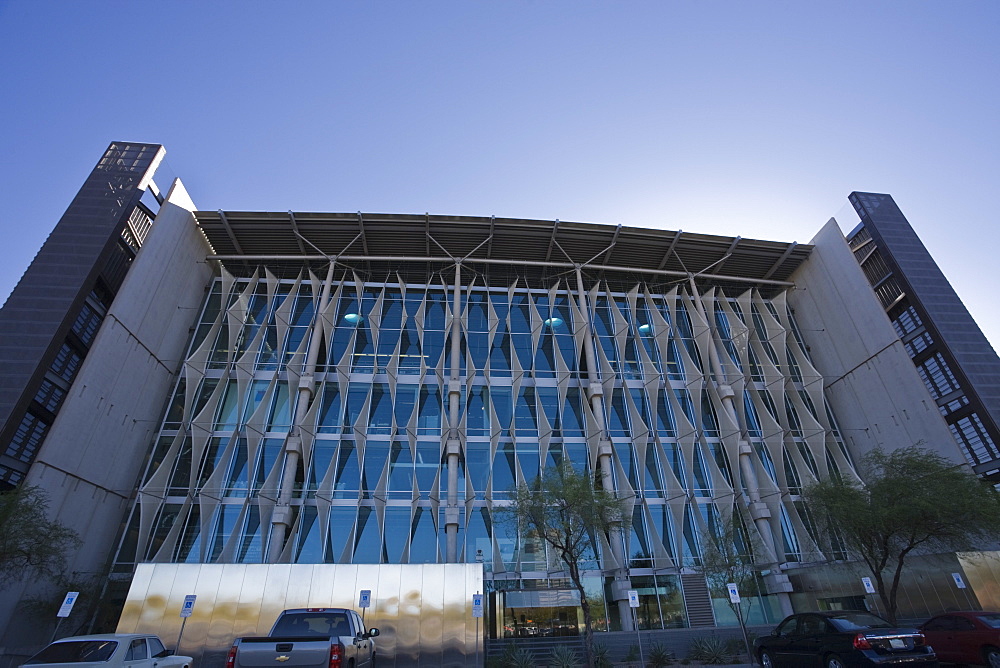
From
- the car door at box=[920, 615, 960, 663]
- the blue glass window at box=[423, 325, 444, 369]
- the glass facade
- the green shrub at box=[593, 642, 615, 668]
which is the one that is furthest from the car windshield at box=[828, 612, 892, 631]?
the blue glass window at box=[423, 325, 444, 369]

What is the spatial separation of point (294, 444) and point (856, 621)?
26.9 meters

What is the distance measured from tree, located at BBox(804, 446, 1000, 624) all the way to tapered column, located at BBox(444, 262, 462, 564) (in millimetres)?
17903

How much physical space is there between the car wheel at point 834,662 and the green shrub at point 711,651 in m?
10.2

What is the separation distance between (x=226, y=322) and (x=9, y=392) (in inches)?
516

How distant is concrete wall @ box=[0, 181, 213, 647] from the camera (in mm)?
24938

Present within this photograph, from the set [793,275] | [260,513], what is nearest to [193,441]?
[260,513]

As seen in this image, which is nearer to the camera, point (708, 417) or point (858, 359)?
point (708, 417)

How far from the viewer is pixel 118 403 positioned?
29.2m

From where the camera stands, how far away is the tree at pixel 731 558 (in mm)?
25812

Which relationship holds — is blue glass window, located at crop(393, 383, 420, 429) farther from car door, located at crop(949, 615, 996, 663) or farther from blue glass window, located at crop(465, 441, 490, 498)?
car door, located at crop(949, 615, 996, 663)

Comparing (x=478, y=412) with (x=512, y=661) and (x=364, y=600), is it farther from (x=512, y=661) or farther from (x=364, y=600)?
(x=364, y=600)

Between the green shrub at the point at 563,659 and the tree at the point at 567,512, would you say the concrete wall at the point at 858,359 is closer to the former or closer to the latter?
the tree at the point at 567,512

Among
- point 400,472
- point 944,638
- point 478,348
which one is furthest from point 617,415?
point 944,638

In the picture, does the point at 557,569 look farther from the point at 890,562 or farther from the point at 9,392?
the point at 9,392
